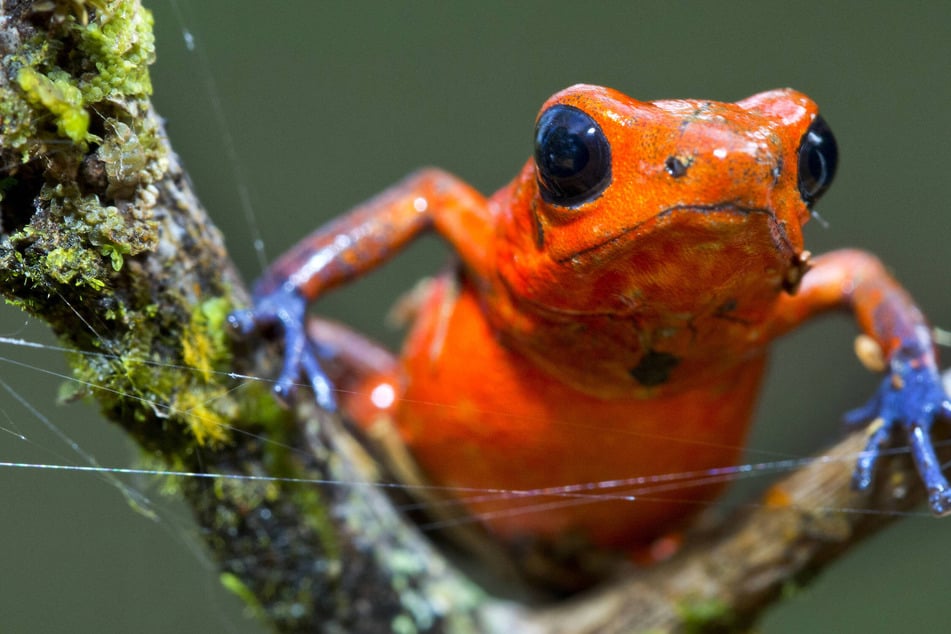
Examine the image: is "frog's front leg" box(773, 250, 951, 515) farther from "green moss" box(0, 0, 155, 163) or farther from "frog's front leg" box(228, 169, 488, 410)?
"green moss" box(0, 0, 155, 163)

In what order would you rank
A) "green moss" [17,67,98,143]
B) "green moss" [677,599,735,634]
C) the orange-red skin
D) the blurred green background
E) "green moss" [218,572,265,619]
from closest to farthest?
"green moss" [17,67,98,143], the orange-red skin, "green moss" [218,572,265,619], "green moss" [677,599,735,634], the blurred green background

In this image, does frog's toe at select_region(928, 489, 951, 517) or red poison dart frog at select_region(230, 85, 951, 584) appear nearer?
red poison dart frog at select_region(230, 85, 951, 584)

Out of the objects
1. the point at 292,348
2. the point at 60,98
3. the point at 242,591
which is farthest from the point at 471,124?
the point at 60,98

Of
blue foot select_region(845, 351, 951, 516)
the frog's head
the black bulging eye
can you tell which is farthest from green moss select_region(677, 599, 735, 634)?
the black bulging eye

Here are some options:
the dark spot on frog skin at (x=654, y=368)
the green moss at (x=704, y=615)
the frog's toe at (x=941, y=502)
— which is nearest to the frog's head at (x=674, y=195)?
the dark spot on frog skin at (x=654, y=368)

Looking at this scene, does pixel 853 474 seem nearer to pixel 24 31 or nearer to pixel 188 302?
pixel 188 302

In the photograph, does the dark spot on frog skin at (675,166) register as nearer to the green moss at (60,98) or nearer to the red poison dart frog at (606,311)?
the red poison dart frog at (606,311)

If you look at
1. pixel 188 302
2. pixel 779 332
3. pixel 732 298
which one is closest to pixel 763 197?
pixel 732 298
